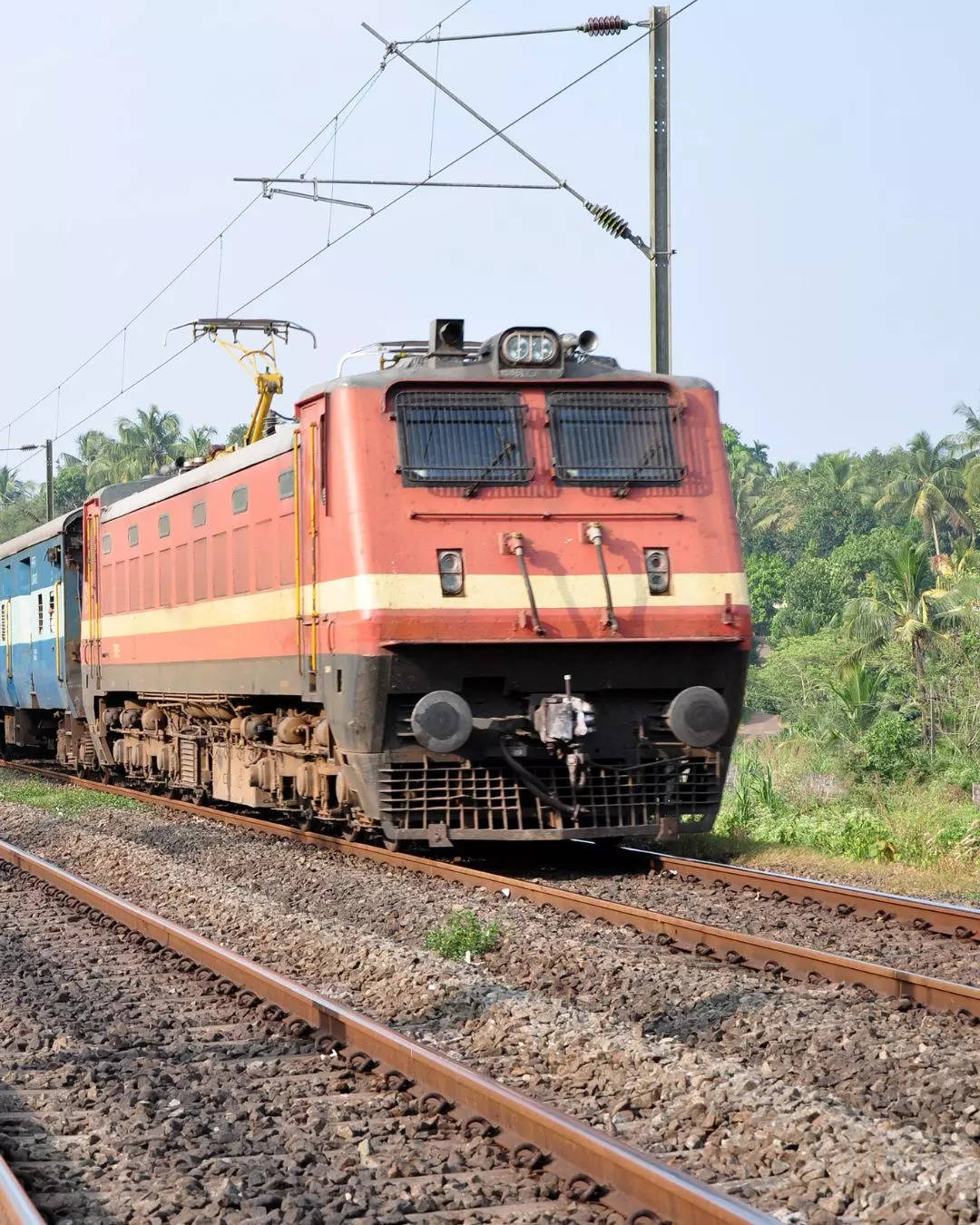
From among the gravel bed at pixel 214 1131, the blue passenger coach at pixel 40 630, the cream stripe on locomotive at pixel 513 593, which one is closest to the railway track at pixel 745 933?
the cream stripe on locomotive at pixel 513 593

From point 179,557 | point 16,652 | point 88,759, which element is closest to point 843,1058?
point 179,557

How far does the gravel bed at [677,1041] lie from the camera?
473 centimetres

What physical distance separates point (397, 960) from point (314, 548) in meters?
4.56

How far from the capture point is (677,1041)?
6.34 meters

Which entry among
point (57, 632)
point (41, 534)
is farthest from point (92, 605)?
point (41, 534)

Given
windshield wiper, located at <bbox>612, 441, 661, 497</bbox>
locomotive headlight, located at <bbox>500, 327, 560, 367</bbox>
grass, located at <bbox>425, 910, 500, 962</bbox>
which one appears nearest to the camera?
grass, located at <bbox>425, 910, 500, 962</bbox>

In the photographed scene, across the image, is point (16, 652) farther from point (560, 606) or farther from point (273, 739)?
point (560, 606)

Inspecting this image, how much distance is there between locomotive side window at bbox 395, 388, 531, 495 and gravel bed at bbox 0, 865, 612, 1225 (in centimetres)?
474

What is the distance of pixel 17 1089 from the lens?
5945 mm

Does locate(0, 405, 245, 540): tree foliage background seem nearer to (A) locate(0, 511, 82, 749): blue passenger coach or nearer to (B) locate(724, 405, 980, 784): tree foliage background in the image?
(B) locate(724, 405, 980, 784): tree foliage background

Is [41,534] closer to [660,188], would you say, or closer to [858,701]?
[660,188]

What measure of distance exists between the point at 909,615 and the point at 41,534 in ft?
90.6

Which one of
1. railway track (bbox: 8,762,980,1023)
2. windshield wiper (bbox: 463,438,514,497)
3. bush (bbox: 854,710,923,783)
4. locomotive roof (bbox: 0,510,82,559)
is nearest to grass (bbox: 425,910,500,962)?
railway track (bbox: 8,762,980,1023)

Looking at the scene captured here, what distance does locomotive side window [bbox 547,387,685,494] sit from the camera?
11.6m
